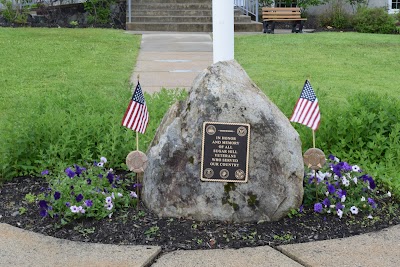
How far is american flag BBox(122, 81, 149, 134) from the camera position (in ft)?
15.0

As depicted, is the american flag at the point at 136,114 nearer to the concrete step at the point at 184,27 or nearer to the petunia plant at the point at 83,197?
the petunia plant at the point at 83,197

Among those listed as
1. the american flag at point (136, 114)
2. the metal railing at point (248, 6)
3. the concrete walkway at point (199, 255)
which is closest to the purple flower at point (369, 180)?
the concrete walkway at point (199, 255)

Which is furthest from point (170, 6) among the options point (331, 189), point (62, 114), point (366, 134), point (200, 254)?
point (200, 254)

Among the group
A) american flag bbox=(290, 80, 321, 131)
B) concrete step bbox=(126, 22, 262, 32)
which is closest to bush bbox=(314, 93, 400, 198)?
american flag bbox=(290, 80, 321, 131)

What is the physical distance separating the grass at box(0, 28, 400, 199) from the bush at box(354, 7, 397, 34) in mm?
2022

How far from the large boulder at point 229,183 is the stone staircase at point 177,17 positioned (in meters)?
14.6

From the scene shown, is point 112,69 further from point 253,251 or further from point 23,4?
point 23,4

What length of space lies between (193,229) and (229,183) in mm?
396

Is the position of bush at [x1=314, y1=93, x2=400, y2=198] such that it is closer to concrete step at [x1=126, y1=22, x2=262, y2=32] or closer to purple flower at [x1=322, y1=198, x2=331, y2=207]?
purple flower at [x1=322, y1=198, x2=331, y2=207]

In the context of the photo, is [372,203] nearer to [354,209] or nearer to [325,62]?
[354,209]

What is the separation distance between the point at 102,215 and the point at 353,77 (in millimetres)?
7557

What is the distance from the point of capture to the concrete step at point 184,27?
18.9 m

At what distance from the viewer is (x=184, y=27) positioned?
1895cm

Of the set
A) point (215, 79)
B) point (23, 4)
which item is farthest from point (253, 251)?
point (23, 4)
